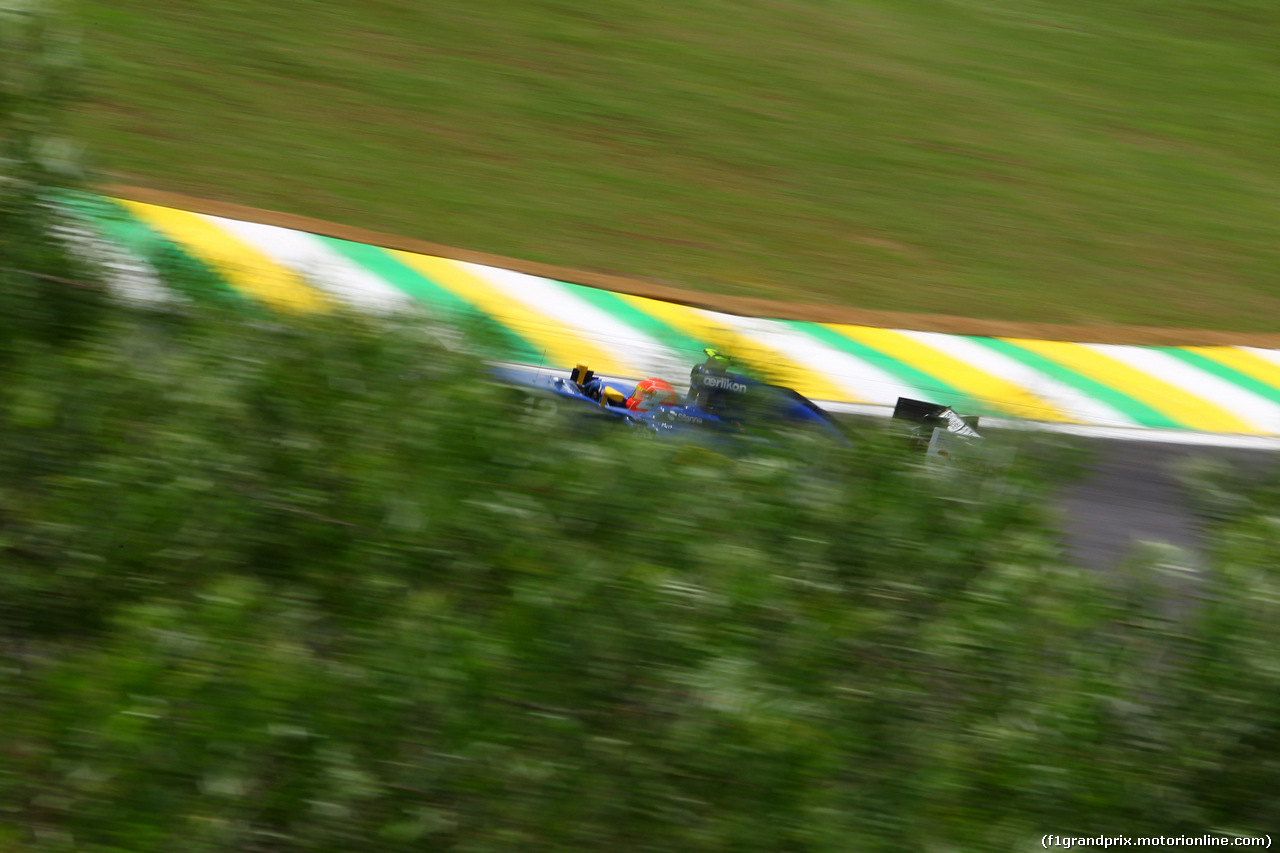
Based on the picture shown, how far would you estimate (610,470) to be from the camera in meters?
4.00

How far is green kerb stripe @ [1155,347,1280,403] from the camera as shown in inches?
593

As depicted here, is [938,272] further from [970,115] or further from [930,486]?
[930,486]

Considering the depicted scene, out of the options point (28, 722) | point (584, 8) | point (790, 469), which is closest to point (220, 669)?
point (28, 722)

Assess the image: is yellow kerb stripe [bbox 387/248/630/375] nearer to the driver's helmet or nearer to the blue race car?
the driver's helmet

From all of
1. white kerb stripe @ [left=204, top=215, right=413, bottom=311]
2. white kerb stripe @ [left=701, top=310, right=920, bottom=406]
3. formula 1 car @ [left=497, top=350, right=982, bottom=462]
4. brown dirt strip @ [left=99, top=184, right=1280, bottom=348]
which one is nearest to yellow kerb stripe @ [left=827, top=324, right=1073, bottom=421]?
brown dirt strip @ [left=99, top=184, right=1280, bottom=348]

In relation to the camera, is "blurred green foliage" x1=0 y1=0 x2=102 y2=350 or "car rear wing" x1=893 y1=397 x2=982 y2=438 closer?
"car rear wing" x1=893 y1=397 x2=982 y2=438

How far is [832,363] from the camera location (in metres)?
13.4

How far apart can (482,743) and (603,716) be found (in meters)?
0.39

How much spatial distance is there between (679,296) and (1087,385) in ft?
16.5

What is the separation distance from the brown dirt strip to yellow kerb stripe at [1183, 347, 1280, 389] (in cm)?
45

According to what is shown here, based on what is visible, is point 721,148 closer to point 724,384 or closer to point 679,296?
point 679,296

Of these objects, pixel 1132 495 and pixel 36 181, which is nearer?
pixel 36 181

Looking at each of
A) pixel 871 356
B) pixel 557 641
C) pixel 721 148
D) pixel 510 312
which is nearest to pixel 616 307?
pixel 510 312

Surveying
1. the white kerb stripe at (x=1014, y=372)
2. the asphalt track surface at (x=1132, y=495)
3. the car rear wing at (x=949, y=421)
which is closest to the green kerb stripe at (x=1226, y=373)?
the asphalt track surface at (x=1132, y=495)
